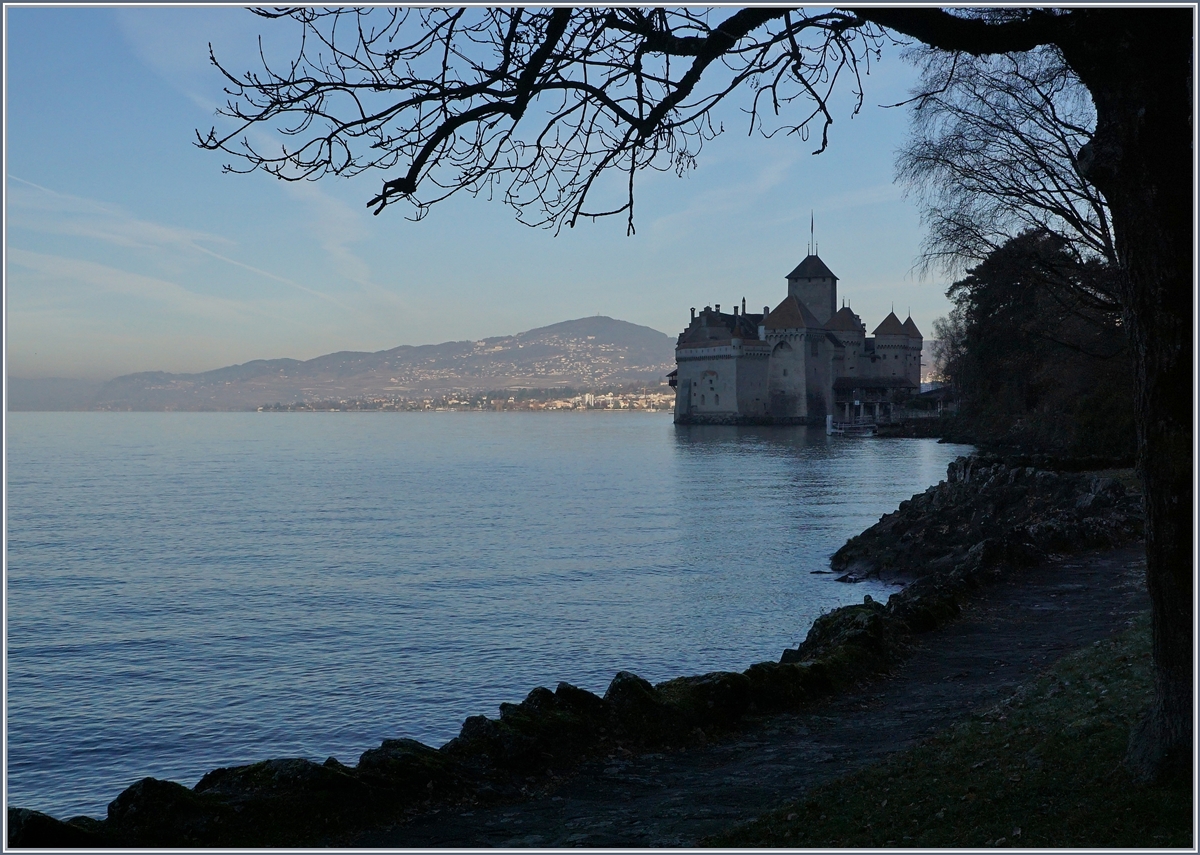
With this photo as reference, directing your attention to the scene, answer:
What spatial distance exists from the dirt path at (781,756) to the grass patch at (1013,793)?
447mm

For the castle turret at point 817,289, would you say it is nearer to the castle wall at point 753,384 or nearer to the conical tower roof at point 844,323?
the conical tower roof at point 844,323

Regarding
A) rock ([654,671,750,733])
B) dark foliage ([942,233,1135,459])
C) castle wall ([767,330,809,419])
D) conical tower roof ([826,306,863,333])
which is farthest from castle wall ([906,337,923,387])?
rock ([654,671,750,733])

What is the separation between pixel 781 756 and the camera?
7773mm

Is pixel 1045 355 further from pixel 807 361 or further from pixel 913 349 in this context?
pixel 913 349

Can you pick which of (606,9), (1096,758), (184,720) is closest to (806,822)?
(1096,758)

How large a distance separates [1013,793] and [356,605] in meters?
17.8

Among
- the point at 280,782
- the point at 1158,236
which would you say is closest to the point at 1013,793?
the point at 1158,236

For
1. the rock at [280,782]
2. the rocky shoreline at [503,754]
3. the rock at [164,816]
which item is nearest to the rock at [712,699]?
the rocky shoreline at [503,754]

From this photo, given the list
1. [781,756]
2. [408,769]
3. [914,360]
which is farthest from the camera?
[914,360]

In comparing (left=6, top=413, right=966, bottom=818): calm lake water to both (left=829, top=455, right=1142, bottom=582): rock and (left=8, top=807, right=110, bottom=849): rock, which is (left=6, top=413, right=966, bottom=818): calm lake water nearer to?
(left=829, top=455, right=1142, bottom=582): rock

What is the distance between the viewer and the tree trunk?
16.4 ft

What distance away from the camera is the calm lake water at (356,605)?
42.4 ft

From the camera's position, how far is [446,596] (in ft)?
73.2

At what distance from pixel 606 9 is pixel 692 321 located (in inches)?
4834
